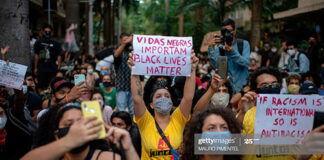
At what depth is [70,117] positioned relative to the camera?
3.02 m

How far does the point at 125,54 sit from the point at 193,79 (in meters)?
3.76

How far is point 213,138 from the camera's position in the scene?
3.06m

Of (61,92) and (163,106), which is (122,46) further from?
(163,106)

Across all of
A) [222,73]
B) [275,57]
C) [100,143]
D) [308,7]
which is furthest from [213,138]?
[308,7]

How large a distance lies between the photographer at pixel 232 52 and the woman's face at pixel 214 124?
2.51m

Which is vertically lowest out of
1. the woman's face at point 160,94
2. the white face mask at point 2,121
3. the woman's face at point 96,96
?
the white face mask at point 2,121

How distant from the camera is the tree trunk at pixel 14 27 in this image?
5938 mm

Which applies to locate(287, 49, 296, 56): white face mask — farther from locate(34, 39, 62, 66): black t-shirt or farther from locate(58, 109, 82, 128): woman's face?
locate(58, 109, 82, 128): woman's face

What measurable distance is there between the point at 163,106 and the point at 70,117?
1.55 metres

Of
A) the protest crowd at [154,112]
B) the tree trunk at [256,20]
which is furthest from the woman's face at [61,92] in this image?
the tree trunk at [256,20]

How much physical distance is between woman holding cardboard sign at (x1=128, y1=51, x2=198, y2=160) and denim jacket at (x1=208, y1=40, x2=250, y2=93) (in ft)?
5.13

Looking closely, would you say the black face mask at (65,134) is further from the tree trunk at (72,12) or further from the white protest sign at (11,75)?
the tree trunk at (72,12)

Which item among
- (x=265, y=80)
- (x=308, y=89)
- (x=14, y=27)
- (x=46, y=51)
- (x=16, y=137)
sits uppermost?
(x=14, y=27)
